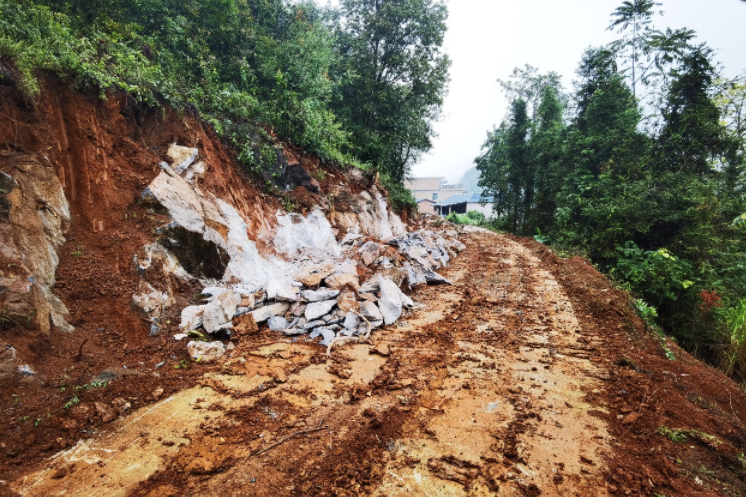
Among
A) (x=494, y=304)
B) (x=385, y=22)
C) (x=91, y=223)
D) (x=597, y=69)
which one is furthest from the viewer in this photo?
(x=597, y=69)

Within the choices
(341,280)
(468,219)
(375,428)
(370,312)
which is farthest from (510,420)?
(468,219)

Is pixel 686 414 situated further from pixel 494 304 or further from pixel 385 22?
pixel 385 22

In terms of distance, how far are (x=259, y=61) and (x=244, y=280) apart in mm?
8743

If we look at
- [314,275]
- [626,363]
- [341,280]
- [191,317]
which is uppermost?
[314,275]

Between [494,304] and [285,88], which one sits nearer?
[494,304]

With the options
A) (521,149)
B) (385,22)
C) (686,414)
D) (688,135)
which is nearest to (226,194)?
(686,414)

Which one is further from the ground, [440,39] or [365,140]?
[440,39]

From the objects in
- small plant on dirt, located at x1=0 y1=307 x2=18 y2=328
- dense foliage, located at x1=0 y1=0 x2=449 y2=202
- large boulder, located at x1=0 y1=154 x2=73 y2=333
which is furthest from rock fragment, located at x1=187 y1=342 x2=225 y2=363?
dense foliage, located at x1=0 y1=0 x2=449 y2=202

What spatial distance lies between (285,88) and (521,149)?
18.4 metres

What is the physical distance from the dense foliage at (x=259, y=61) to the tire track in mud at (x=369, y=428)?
5.30 metres

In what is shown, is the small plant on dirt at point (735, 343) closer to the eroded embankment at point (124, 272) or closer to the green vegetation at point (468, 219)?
the eroded embankment at point (124, 272)

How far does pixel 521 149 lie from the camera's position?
2248 cm

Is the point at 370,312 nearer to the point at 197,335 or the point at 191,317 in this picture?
the point at 197,335

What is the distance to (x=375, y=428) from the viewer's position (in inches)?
118
